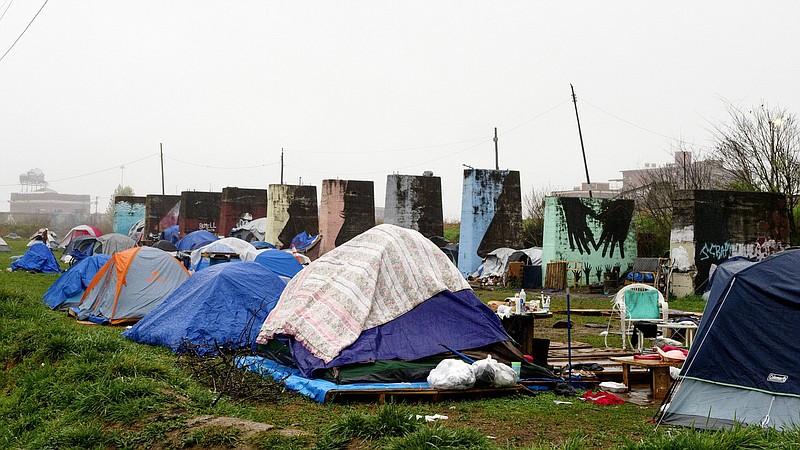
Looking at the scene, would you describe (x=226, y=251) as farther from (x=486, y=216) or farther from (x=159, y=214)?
(x=159, y=214)

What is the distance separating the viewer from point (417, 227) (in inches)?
1214

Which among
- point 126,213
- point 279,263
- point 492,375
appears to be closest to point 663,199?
point 279,263

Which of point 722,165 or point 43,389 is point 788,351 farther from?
point 722,165

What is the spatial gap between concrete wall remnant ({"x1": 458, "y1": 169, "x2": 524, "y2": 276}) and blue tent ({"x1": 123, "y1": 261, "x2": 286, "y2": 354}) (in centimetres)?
1517

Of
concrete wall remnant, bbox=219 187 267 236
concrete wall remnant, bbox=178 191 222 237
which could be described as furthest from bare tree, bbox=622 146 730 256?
concrete wall remnant, bbox=178 191 222 237

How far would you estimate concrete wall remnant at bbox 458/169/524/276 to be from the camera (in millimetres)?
28453

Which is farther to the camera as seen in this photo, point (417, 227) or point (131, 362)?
point (417, 227)

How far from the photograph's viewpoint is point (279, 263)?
22.2 m

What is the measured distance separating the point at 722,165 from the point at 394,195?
1161 cm

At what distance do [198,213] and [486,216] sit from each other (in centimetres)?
2162

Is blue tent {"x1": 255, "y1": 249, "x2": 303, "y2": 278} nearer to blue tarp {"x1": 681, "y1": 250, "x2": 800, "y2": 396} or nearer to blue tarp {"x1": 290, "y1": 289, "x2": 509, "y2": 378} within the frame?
blue tarp {"x1": 290, "y1": 289, "x2": 509, "y2": 378}

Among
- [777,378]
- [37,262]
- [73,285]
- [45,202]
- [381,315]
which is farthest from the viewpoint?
A: [45,202]

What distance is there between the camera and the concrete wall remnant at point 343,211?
32.1 metres

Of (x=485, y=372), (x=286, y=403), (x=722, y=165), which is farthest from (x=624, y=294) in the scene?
(x=722, y=165)
